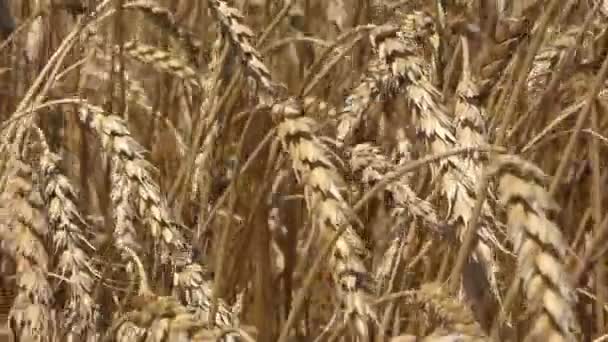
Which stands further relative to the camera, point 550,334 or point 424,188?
point 424,188

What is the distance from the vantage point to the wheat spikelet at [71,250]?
0.78 meters

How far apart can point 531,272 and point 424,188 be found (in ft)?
1.82

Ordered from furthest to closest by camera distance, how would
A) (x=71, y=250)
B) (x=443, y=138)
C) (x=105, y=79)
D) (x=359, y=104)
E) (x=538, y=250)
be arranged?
(x=105, y=79) < (x=359, y=104) < (x=71, y=250) < (x=443, y=138) < (x=538, y=250)

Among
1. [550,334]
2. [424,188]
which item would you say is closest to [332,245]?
[550,334]

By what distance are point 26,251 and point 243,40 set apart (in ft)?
0.88

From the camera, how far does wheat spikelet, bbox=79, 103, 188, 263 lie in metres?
0.77

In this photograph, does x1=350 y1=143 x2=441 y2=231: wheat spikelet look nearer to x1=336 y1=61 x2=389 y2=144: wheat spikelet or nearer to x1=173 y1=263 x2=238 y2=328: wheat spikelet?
x1=336 y1=61 x2=389 y2=144: wheat spikelet

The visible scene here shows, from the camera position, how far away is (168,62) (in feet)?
3.53

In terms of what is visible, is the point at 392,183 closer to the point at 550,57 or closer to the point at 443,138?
the point at 443,138

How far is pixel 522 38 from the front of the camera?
1.08m

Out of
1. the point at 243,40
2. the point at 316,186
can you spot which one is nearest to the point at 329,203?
the point at 316,186

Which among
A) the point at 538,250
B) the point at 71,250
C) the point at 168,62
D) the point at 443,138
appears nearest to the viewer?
the point at 538,250

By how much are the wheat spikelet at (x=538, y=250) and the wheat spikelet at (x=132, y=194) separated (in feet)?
1.06

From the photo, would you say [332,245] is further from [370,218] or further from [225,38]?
[370,218]
